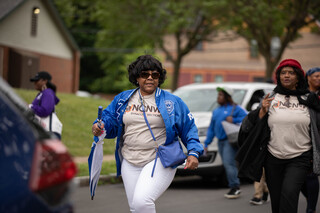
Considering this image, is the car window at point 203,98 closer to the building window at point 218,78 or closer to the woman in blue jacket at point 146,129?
the woman in blue jacket at point 146,129

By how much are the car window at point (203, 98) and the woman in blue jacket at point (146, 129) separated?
6034mm

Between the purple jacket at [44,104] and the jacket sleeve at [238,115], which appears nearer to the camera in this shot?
the purple jacket at [44,104]

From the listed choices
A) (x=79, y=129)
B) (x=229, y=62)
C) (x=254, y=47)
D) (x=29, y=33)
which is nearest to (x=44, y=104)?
(x=79, y=129)

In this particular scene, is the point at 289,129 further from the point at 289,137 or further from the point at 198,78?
the point at 198,78

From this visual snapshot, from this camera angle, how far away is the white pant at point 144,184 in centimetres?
457

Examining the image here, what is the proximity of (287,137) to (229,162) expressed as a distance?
12.6 feet

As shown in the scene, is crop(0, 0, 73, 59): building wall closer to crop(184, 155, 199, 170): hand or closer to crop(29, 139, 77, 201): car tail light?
crop(184, 155, 199, 170): hand

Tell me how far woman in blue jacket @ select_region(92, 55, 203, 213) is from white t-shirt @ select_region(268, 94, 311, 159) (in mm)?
1097

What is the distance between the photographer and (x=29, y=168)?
2.46 m

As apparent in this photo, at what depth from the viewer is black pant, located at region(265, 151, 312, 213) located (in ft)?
17.8

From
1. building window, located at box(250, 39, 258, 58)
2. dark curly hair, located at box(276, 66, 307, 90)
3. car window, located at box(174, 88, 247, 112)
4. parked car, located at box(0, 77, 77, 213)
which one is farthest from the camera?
building window, located at box(250, 39, 258, 58)

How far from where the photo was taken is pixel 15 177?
246cm

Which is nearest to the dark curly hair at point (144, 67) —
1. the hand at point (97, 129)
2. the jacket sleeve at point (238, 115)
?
the hand at point (97, 129)

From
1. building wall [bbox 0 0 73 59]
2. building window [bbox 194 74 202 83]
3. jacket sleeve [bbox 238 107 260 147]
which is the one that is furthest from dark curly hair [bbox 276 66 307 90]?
building window [bbox 194 74 202 83]
